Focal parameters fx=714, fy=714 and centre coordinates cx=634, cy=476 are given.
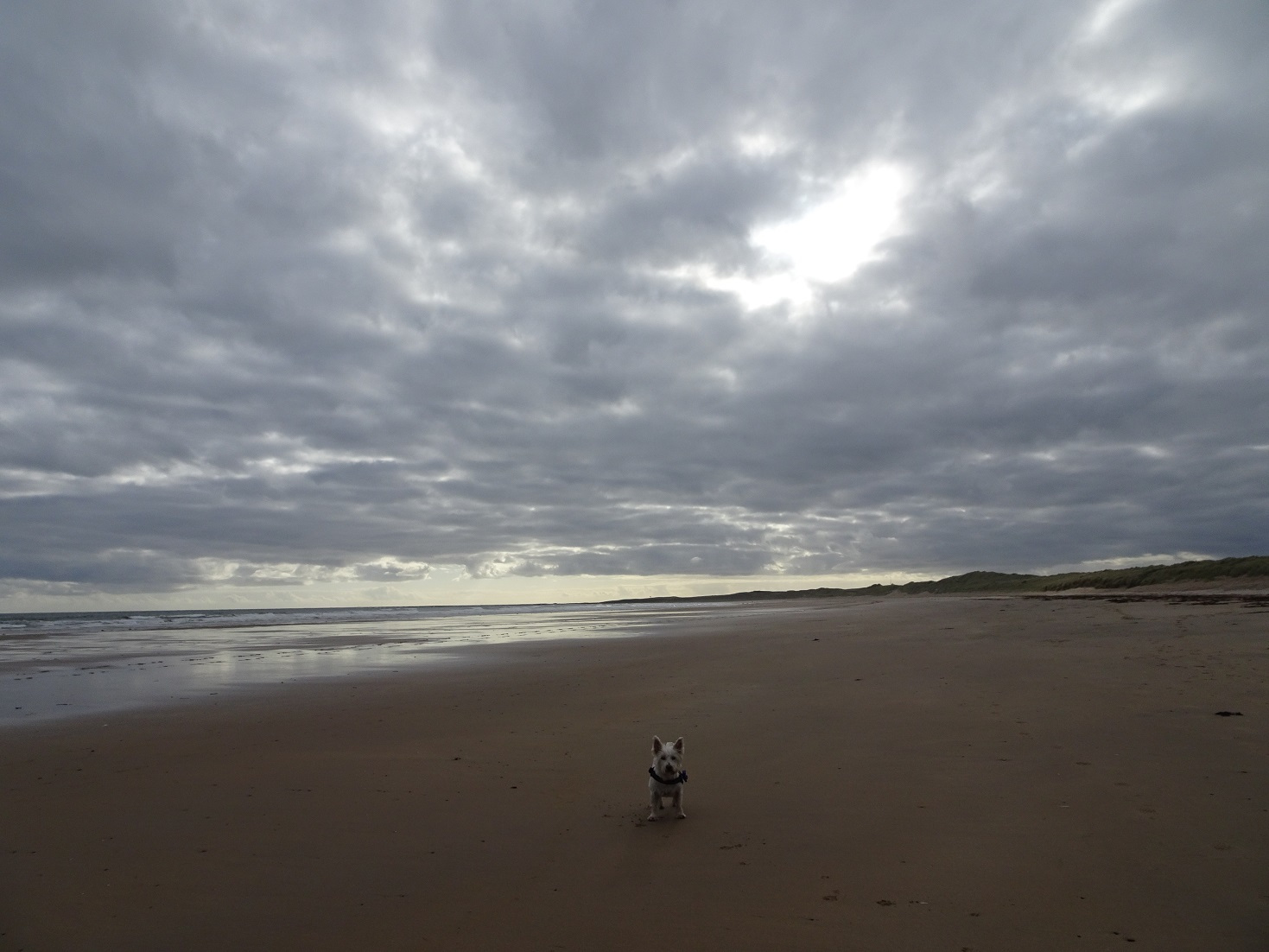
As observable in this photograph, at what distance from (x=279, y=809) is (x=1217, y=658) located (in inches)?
613

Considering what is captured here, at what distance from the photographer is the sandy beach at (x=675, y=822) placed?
4625 millimetres

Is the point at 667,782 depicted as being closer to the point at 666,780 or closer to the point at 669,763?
the point at 666,780

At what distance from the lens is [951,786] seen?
6.96m

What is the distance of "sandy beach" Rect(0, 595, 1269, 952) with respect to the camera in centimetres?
462

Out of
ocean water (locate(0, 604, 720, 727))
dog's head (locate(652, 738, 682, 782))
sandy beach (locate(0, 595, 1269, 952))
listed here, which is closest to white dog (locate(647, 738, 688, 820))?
dog's head (locate(652, 738, 682, 782))

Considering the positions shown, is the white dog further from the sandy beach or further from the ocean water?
the ocean water

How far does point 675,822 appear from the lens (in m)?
6.57

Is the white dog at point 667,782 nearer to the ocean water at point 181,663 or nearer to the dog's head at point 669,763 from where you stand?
the dog's head at point 669,763

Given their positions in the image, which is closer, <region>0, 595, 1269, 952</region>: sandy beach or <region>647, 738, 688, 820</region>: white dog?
<region>0, 595, 1269, 952</region>: sandy beach

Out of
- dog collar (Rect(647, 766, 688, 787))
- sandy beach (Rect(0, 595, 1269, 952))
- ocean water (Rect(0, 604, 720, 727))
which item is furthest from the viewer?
ocean water (Rect(0, 604, 720, 727))

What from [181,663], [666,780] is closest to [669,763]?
[666,780]

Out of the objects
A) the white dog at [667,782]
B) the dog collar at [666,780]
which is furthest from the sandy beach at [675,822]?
the dog collar at [666,780]

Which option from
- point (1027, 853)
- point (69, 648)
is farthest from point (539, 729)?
point (69, 648)

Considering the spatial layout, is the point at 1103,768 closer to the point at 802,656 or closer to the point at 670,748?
the point at 670,748
